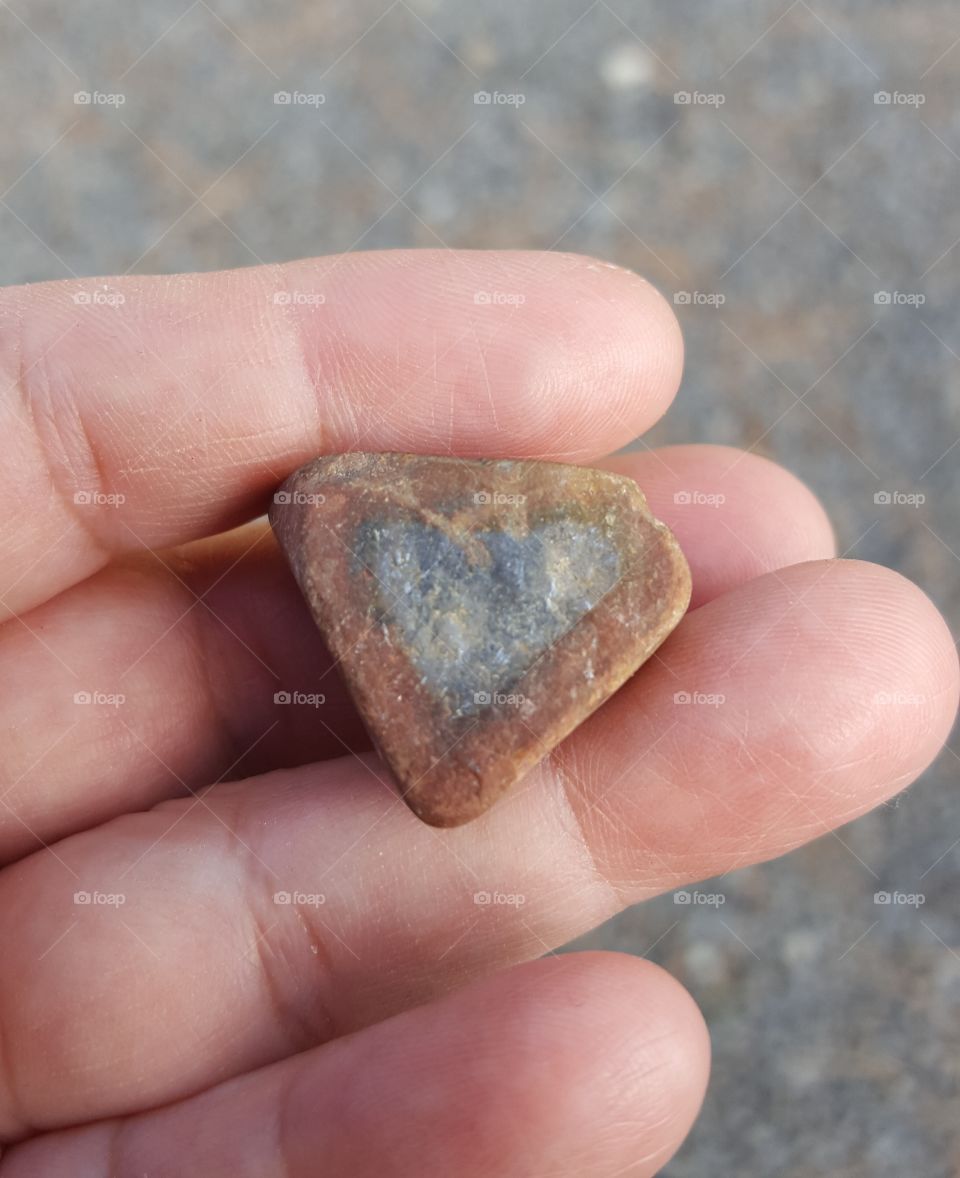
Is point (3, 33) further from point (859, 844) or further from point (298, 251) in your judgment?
point (859, 844)

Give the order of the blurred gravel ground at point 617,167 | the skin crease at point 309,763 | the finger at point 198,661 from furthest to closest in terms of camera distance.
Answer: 1. the blurred gravel ground at point 617,167
2. the finger at point 198,661
3. the skin crease at point 309,763

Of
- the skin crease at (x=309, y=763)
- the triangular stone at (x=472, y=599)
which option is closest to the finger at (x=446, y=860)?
the skin crease at (x=309, y=763)

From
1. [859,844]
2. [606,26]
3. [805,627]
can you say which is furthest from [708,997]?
[606,26]

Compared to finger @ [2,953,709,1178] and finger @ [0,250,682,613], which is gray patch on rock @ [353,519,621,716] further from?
finger @ [2,953,709,1178]

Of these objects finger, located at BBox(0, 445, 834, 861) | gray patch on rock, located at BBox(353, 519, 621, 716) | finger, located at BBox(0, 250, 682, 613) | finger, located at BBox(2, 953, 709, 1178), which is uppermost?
finger, located at BBox(0, 250, 682, 613)

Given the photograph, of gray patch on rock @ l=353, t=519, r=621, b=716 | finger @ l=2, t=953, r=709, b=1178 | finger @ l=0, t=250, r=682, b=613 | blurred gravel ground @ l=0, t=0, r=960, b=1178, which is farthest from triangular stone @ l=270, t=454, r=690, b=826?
blurred gravel ground @ l=0, t=0, r=960, b=1178

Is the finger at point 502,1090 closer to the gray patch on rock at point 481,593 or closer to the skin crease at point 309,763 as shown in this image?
the skin crease at point 309,763

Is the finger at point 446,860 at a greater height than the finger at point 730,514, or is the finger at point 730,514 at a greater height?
the finger at point 730,514

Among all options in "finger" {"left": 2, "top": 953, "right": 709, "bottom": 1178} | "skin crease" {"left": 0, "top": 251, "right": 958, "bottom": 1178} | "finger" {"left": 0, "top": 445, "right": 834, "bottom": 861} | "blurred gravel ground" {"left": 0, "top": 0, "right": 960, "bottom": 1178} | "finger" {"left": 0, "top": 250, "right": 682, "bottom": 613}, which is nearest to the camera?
"finger" {"left": 2, "top": 953, "right": 709, "bottom": 1178}
